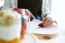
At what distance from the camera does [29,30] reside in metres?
0.85

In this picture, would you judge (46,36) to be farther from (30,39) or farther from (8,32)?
(8,32)

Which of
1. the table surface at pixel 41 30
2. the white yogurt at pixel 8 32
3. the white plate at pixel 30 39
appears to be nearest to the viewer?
the white yogurt at pixel 8 32

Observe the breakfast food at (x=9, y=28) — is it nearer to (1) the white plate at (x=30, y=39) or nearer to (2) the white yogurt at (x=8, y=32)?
(2) the white yogurt at (x=8, y=32)

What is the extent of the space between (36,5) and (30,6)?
7cm

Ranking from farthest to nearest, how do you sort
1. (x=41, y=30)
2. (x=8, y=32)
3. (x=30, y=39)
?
(x=41, y=30) < (x=30, y=39) < (x=8, y=32)

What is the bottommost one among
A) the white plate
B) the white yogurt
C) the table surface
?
the white plate

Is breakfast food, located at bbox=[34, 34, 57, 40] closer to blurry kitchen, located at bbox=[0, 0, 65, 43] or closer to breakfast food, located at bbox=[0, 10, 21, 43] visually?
blurry kitchen, located at bbox=[0, 0, 65, 43]

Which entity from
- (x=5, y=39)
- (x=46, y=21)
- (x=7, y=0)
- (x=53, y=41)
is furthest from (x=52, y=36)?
(x=7, y=0)

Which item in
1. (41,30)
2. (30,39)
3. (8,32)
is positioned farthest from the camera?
(41,30)

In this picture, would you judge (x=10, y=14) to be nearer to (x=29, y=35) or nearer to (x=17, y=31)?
(x=17, y=31)

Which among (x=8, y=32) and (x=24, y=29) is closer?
(x=8, y=32)

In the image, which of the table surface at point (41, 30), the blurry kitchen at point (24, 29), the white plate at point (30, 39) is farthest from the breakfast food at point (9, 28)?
the table surface at point (41, 30)

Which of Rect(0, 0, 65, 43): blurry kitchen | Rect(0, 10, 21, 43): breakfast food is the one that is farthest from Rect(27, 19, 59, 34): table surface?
Rect(0, 10, 21, 43): breakfast food

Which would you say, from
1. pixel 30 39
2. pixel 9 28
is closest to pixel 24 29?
pixel 30 39
